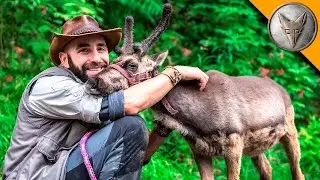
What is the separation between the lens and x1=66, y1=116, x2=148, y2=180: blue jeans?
461 cm

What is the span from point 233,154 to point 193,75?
0.75 metres

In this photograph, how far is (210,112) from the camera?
5.45 meters

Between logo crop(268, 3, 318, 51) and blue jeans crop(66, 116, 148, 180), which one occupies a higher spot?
logo crop(268, 3, 318, 51)

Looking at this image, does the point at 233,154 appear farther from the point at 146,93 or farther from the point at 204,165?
the point at 146,93

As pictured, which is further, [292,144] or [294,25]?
[292,144]

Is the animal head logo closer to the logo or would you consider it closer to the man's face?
the logo

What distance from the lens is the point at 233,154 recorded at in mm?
5461

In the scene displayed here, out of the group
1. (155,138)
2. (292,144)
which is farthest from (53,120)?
(292,144)

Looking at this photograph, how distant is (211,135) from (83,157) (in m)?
1.24

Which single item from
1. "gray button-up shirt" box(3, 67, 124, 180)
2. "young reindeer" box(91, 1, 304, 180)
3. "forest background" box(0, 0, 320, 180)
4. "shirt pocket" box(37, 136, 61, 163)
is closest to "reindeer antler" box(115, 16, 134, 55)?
"young reindeer" box(91, 1, 304, 180)

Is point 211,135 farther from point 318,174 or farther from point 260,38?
point 260,38

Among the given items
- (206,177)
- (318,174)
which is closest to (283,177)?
(318,174)

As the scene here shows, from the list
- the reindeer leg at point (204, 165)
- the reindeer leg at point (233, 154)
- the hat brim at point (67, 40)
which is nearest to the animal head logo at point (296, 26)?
the reindeer leg at point (233, 154)

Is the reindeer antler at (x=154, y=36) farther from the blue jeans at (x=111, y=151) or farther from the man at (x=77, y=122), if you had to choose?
the blue jeans at (x=111, y=151)
